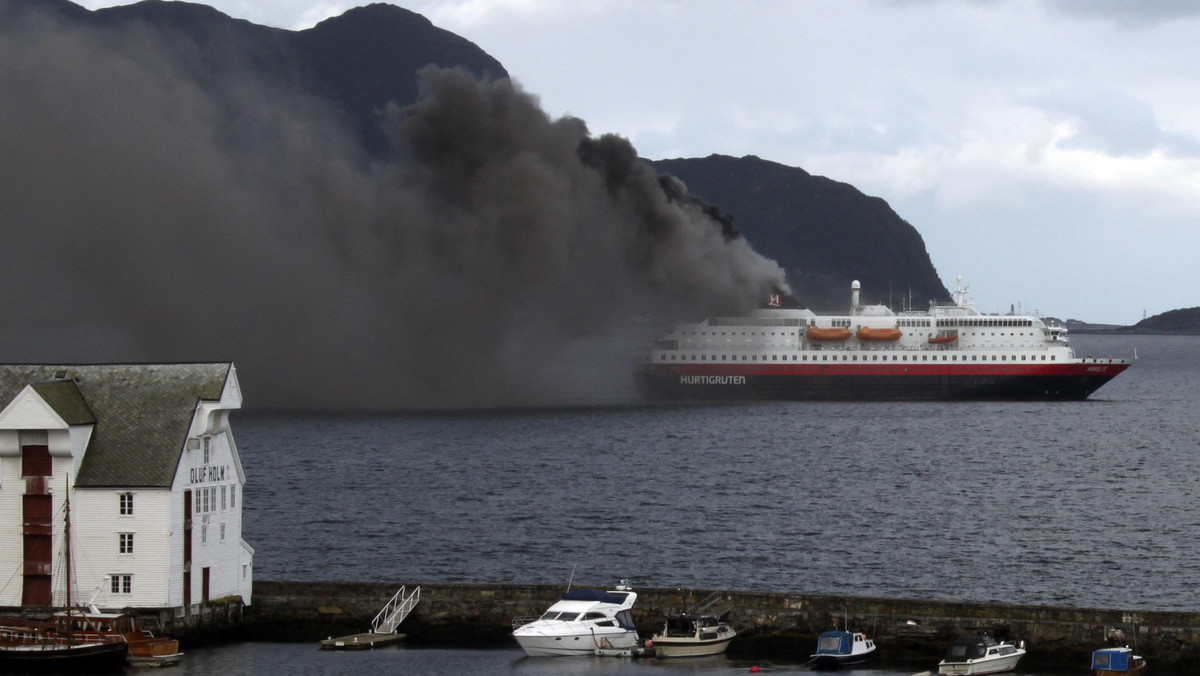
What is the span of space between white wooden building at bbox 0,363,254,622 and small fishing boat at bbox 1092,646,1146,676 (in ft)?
46.8

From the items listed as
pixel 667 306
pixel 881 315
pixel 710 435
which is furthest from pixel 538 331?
pixel 710 435

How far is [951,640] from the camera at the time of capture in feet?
80.9

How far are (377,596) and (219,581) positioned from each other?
9.46ft

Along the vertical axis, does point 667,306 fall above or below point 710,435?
above

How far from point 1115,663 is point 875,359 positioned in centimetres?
7734

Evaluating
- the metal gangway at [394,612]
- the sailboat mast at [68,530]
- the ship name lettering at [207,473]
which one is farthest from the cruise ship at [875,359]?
the sailboat mast at [68,530]

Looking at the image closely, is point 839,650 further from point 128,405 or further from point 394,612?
point 128,405

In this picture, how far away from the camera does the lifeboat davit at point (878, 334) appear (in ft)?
327

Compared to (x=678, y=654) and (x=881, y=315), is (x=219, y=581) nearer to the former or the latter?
(x=678, y=654)

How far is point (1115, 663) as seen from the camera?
22.8 m

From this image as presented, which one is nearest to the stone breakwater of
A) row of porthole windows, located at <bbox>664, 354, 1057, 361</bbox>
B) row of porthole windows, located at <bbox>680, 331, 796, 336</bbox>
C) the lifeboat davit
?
row of porthole windows, located at <bbox>664, 354, 1057, 361</bbox>

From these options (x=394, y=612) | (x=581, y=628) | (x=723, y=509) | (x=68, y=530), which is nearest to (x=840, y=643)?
(x=581, y=628)

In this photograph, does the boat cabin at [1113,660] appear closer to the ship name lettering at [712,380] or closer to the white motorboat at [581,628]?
the white motorboat at [581,628]

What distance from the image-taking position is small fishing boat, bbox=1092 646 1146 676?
22781 mm
